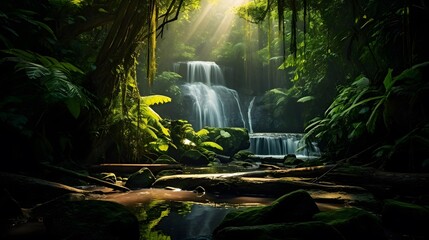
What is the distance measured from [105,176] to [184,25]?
89.2 ft

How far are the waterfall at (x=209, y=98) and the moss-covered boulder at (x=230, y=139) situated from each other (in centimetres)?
521

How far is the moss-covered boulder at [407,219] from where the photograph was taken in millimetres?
3320

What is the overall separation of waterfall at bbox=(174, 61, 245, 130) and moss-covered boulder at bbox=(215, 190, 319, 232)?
18.7 m

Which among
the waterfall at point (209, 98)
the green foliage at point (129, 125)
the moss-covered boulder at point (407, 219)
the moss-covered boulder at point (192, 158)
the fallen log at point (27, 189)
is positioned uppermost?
the waterfall at point (209, 98)

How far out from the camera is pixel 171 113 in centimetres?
2339

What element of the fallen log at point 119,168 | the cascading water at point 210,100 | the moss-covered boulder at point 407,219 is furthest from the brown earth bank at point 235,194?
the cascading water at point 210,100

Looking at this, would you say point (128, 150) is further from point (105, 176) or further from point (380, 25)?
point (380, 25)

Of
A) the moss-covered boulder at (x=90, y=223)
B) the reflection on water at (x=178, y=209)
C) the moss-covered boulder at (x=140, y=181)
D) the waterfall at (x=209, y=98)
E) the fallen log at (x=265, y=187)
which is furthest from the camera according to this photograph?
the waterfall at (x=209, y=98)

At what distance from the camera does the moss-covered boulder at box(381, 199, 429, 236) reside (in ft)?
10.9

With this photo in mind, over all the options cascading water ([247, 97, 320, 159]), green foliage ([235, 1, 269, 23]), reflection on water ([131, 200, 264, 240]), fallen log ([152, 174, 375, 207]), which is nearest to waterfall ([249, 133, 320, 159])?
cascading water ([247, 97, 320, 159])

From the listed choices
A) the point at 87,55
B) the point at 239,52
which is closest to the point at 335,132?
the point at 87,55

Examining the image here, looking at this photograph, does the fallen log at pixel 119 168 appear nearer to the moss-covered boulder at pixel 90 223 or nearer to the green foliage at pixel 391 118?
the moss-covered boulder at pixel 90 223

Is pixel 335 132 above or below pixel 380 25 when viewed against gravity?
below

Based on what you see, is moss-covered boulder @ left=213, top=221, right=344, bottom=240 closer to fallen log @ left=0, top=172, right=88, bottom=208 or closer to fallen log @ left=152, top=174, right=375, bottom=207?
fallen log @ left=152, top=174, right=375, bottom=207
